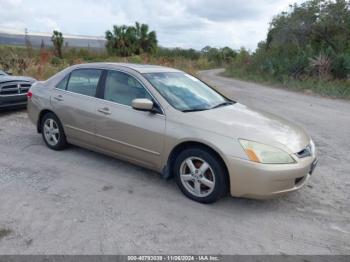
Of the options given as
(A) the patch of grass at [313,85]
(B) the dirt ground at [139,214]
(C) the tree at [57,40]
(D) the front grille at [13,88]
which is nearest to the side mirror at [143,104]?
(B) the dirt ground at [139,214]

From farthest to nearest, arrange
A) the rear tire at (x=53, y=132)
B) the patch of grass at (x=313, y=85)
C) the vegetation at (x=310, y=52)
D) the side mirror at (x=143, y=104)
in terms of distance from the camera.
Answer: the vegetation at (x=310, y=52) < the patch of grass at (x=313, y=85) < the rear tire at (x=53, y=132) < the side mirror at (x=143, y=104)

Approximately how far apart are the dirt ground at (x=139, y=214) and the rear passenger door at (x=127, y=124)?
38cm

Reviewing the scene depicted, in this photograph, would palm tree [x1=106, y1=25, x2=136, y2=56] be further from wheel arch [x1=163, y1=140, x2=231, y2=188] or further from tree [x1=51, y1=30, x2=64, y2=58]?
wheel arch [x1=163, y1=140, x2=231, y2=188]

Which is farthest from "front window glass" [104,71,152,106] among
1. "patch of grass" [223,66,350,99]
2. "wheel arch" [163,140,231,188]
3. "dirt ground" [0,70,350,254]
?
"patch of grass" [223,66,350,99]

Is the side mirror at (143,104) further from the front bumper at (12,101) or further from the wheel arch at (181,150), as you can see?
the front bumper at (12,101)

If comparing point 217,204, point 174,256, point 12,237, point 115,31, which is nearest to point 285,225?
point 217,204

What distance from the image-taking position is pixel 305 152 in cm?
359

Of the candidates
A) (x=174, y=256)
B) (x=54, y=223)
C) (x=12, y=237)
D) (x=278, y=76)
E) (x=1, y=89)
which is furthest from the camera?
(x=278, y=76)

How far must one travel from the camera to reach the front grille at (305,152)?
11.4 feet

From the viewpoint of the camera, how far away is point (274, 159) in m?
3.27

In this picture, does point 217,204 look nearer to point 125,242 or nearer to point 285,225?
point 285,225

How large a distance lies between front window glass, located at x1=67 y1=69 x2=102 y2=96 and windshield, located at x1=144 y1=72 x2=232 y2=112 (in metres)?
0.87

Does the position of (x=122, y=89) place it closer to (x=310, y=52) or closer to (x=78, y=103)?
(x=78, y=103)

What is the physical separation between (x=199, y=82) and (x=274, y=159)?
203 centimetres
